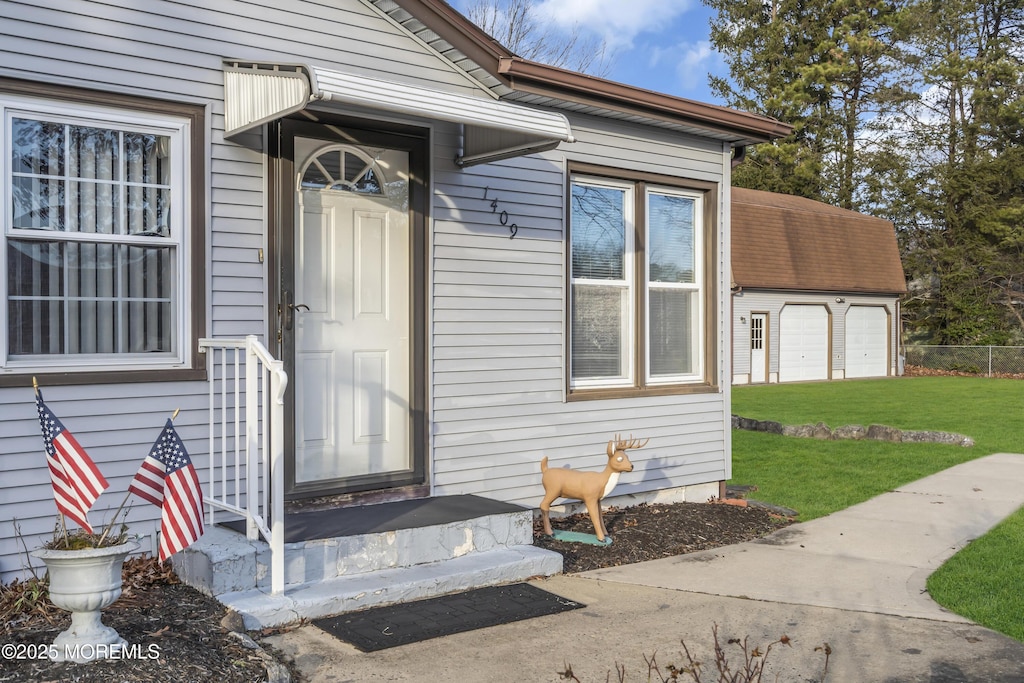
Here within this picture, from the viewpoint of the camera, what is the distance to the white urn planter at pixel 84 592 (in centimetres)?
342

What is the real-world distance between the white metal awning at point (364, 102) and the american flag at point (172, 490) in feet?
5.89

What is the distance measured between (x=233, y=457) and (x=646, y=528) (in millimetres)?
2982

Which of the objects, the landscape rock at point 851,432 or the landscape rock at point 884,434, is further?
the landscape rock at point 851,432

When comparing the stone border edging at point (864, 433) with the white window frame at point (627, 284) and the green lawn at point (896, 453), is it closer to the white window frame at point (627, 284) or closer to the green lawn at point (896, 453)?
the green lawn at point (896, 453)

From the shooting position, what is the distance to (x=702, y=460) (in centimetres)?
779

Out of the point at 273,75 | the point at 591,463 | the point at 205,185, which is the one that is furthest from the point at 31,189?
the point at 591,463

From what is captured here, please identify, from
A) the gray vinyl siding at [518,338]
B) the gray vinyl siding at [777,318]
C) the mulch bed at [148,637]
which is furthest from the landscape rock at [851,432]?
the mulch bed at [148,637]

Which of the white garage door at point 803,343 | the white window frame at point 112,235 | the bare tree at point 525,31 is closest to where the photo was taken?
the white window frame at point 112,235

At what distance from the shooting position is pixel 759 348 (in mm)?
24906

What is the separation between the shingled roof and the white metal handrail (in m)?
20.1

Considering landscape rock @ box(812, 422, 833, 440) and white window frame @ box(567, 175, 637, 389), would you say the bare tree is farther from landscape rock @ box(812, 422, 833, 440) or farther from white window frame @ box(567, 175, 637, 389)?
white window frame @ box(567, 175, 637, 389)

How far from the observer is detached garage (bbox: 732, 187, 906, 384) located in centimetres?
2452

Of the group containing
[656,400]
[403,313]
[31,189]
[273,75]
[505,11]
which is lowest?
[656,400]

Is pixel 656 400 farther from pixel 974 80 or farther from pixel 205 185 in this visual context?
pixel 974 80
